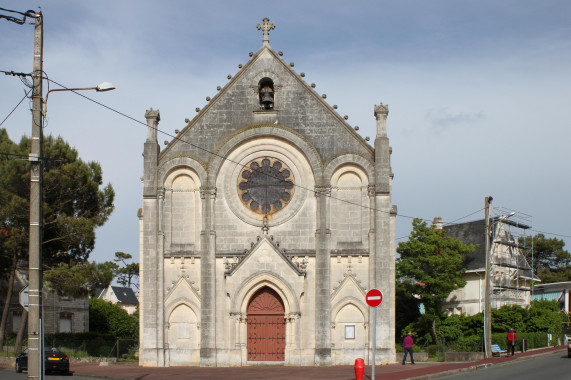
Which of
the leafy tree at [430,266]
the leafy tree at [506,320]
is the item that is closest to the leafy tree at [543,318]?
the leafy tree at [506,320]

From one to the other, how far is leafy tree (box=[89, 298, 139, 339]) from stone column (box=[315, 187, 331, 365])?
31.8 m

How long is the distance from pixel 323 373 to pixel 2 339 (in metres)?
21.4

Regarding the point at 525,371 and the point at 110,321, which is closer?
the point at 525,371

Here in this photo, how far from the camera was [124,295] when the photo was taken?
87.9m

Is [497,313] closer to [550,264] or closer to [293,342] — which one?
[293,342]

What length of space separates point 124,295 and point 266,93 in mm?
57955

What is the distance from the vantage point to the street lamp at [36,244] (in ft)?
52.4

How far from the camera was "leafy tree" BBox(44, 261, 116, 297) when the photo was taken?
3853cm

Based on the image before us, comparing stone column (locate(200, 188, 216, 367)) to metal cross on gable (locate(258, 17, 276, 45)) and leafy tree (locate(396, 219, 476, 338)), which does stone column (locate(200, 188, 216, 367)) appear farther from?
leafy tree (locate(396, 219, 476, 338))

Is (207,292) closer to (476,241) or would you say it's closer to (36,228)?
(36,228)

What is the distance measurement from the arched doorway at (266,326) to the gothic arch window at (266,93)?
27.6 feet

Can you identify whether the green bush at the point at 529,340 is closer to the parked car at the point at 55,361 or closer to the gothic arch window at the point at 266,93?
the gothic arch window at the point at 266,93

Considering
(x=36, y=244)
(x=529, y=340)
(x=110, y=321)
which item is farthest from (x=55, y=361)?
(x=110, y=321)

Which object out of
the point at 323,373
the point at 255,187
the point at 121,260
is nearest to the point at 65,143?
the point at 255,187
